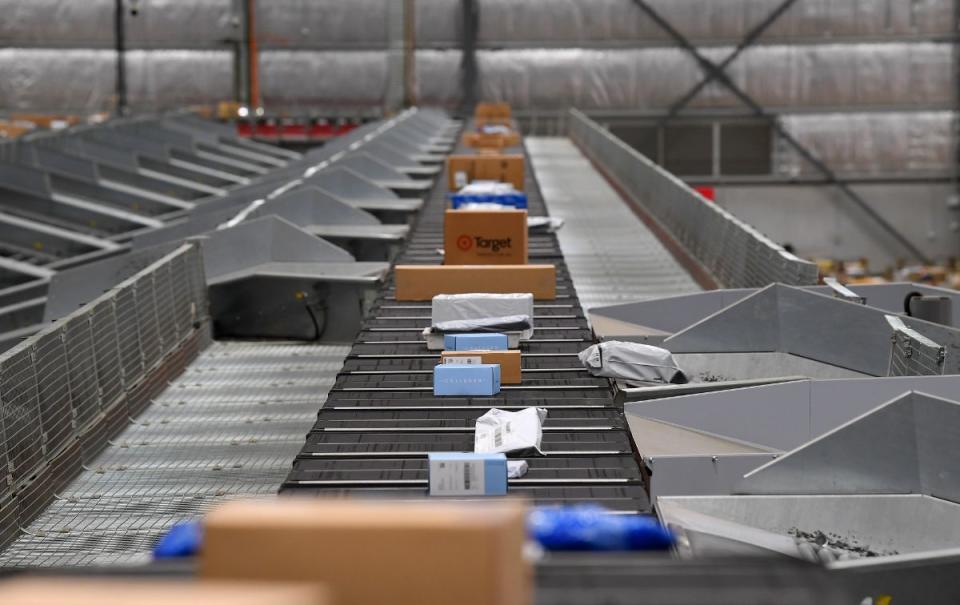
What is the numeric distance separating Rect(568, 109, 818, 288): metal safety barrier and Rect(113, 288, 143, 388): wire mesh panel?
381cm

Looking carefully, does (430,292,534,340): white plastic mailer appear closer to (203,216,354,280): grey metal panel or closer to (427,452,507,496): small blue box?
(427,452,507,496): small blue box

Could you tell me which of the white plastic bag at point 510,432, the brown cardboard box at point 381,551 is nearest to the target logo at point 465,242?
the white plastic bag at point 510,432

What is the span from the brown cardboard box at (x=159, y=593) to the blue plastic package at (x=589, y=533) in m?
0.89

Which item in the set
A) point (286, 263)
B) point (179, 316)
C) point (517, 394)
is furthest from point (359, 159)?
point (517, 394)

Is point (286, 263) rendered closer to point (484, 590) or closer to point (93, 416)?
point (93, 416)

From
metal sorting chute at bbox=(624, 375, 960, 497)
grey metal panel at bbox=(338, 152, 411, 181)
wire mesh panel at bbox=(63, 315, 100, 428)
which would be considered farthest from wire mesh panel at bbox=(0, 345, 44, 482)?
grey metal panel at bbox=(338, 152, 411, 181)

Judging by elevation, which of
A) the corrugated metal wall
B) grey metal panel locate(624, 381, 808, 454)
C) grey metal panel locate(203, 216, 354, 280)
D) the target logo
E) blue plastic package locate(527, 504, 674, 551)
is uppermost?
the corrugated metal wall

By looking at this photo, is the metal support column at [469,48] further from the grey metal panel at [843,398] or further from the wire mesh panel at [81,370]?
the grey metal panel at [843,398]

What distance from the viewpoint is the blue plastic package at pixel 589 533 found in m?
2.77

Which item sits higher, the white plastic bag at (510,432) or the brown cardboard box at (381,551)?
the brown cardboard box at (381,551)

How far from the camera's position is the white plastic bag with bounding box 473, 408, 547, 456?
4.98 metres

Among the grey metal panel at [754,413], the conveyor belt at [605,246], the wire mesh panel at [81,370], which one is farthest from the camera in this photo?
the conveyor belt at [605,246]

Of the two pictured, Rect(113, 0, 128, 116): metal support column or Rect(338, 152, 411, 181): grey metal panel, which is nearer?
Rect(338, 152, 411, 181): grey metal panel

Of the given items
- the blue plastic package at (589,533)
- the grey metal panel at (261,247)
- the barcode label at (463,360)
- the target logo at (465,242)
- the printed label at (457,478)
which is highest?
the target logo at (465,242)
